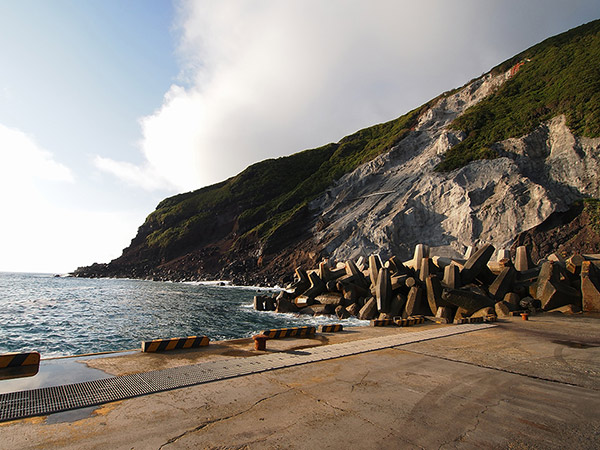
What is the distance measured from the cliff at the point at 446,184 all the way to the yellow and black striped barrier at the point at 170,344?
38.9 m

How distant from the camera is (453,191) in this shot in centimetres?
4784

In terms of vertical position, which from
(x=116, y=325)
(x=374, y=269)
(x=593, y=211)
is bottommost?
(x=116, y=325)

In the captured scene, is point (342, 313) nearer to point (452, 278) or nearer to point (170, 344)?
point (452, 278)

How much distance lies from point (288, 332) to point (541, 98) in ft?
194

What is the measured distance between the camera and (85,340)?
15.6 m

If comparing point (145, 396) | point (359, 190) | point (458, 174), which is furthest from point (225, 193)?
point (145, 396)

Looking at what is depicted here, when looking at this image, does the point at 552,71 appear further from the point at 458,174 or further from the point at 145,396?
the point at 145,396

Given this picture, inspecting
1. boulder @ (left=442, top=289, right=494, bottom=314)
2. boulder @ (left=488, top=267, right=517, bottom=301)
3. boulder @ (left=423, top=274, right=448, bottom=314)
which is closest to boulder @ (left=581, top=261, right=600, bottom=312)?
boulder @ (left=488, top=267, right=517, bottom=301)

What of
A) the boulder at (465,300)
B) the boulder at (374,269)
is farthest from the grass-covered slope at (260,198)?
Result: the boulder at (465,300)

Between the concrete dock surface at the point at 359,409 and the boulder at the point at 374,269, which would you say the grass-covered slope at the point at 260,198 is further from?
the concrete dock surface at the point at 359,409

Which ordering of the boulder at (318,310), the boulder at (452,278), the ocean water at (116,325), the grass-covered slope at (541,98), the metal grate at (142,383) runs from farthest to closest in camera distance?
the grass-covered slope at (541,98) < the boulder at (318,310) < the boulder at (452,278) < the ocean water at (116,325) < the metal grate at (142,383)

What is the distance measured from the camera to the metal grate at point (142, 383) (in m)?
4.75

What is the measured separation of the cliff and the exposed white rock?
0.56 ft

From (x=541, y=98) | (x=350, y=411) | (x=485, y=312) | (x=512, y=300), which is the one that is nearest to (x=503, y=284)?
(x=512, y=300)
